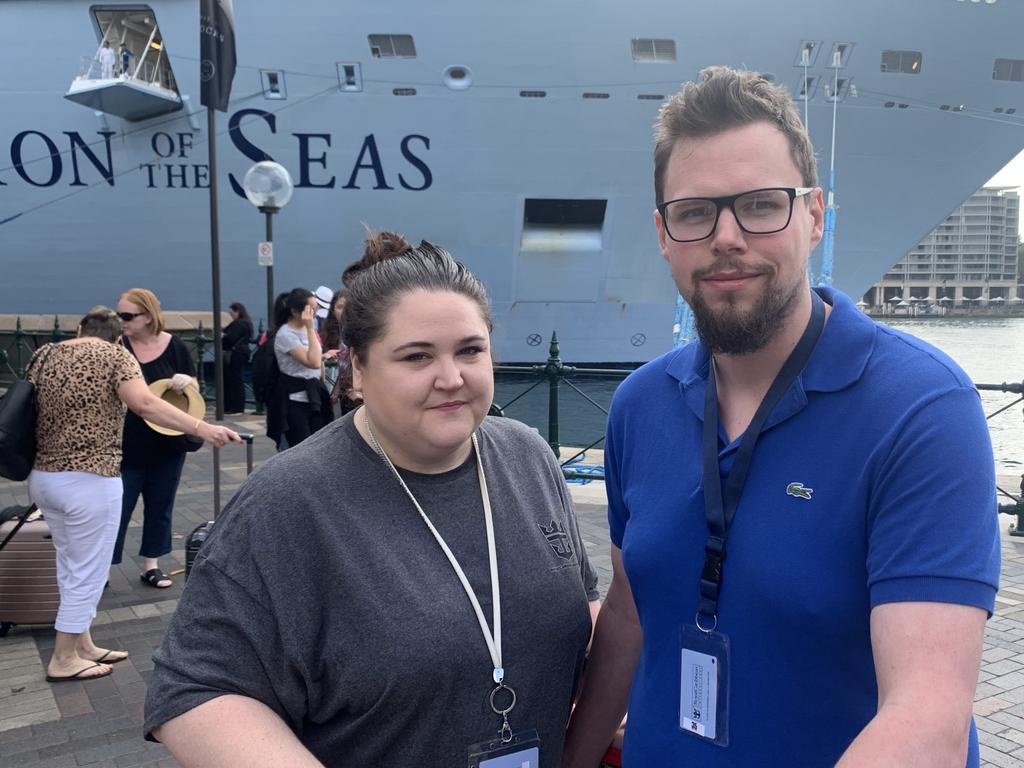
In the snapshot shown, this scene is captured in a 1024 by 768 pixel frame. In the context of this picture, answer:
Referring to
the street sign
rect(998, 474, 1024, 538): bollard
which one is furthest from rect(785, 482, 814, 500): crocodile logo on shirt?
the street sign

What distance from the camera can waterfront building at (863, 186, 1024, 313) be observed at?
10094cm

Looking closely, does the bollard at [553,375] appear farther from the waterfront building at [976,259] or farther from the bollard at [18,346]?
the waterfront building at [976,259]

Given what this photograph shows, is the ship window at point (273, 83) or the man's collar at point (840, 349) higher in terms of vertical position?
the ship window at point (273, 83)

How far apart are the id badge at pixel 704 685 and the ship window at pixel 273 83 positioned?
15340 mm

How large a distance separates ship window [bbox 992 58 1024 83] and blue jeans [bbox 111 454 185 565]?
57.8 feet

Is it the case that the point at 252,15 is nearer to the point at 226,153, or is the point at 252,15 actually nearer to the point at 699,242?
the point at 226,153

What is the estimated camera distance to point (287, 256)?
16.1m

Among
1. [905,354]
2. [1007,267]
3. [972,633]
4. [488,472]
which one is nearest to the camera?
[972,633]

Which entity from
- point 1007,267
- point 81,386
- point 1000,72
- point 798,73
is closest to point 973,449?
point 81,386

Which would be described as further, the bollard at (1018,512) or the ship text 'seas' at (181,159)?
the ship text 'seas' at (181,159)

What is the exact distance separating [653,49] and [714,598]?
15.7m

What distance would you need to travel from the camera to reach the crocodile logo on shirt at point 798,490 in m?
1.26

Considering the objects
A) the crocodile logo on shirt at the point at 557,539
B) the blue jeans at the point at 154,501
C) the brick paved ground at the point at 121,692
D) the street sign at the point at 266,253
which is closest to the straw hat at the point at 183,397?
the blue jeans at the point at 154,501

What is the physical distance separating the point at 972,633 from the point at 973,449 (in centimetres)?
24
